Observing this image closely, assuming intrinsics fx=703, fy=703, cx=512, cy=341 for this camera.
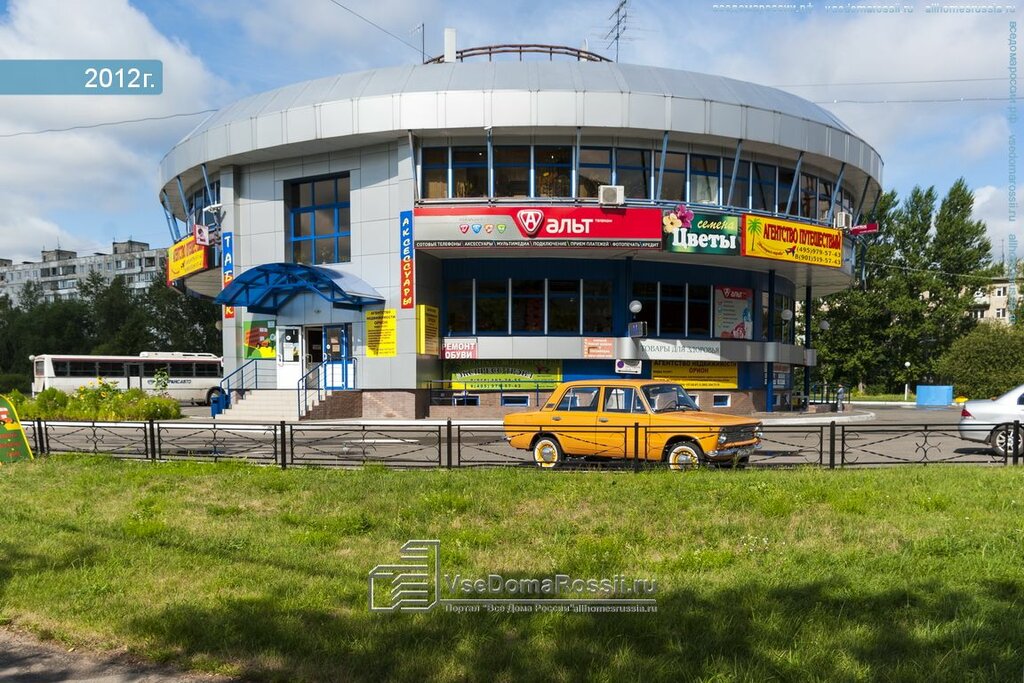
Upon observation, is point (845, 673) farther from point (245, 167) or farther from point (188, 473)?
point (245, 167)

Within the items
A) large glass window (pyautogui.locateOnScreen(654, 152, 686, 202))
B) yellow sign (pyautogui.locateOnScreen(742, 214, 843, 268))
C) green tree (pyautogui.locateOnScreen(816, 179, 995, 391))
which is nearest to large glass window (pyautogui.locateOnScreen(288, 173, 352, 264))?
large glass window (pyautogui.locateOnScreen(654, 152, 686, 202))

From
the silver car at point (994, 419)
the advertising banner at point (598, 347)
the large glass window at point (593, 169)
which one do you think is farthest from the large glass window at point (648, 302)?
the silver car at point (994, 419)

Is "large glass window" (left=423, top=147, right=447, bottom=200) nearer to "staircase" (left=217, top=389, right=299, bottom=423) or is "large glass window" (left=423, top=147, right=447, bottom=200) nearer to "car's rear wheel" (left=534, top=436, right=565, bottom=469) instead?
"staircase" (left=217, top=389, right=299, bottom=423)

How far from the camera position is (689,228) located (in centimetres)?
2448

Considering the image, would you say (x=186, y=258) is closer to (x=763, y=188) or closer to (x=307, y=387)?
(x=307, y=387)

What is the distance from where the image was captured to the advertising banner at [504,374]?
25969 millimetres

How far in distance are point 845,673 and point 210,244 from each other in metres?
29.1

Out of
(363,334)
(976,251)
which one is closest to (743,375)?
(363,334)

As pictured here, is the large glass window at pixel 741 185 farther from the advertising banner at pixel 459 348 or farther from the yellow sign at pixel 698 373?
the advertising banner at pixel 459 348

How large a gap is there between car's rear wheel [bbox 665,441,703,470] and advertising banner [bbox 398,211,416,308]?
14.5m

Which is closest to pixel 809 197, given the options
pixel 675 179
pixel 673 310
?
pixel 675 179

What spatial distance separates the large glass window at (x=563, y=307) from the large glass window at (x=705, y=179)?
560 centimetres

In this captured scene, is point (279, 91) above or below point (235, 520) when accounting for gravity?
above

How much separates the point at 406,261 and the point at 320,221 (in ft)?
16.7
